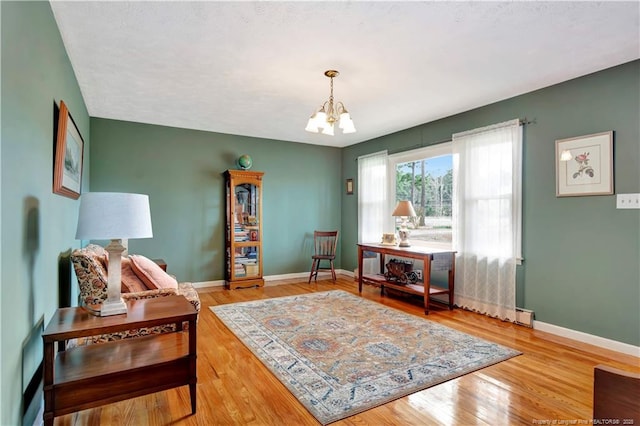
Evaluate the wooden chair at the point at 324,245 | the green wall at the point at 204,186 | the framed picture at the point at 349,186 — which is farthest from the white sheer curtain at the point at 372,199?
the green wall at the point at 204,186

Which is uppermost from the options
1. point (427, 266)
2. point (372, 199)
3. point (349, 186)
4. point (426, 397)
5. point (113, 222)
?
point (349, 186)

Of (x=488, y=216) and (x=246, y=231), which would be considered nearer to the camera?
(x=488, y=216)

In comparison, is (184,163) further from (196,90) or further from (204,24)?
(204,24)

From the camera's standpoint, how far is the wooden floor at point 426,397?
1882 mm

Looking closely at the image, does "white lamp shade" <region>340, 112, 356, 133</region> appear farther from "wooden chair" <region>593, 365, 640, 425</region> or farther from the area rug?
"wooden chair" <region>593, 365, 640, 425</region>

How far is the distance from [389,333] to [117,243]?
2428 millimetres

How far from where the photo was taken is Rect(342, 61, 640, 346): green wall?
2789mm

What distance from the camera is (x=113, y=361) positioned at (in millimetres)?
1869

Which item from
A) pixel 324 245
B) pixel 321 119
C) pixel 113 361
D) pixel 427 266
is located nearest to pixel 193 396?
pixel 113 361

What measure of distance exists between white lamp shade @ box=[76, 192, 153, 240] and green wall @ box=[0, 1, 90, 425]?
23 cm

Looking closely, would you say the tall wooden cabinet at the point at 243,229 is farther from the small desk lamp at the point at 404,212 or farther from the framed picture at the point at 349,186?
the small desk lamp at the point at 404,212

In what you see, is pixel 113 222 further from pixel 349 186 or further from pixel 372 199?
pixel 349 186

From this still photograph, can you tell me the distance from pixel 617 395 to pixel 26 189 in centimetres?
240

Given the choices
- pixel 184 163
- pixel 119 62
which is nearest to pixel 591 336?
pixel 119 62
